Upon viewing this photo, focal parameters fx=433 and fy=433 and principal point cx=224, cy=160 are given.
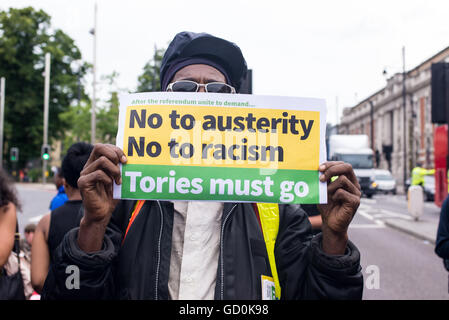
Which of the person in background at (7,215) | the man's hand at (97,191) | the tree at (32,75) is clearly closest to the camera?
the man's hand at (97,191)

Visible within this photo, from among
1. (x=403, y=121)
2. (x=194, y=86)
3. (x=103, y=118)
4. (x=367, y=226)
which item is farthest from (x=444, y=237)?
(x=403, y=121)

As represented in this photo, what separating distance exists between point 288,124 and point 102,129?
878 inches

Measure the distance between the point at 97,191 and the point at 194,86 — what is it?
0.62 meters

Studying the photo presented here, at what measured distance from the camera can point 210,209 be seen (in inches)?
69.2

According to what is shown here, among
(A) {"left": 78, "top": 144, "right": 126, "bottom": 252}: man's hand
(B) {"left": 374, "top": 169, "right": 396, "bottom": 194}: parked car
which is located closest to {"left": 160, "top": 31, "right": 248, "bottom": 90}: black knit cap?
(A) {"left": 78, "top": 144, "right": 126, "bottom": 252}: man's hand

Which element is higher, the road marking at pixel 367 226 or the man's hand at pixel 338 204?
the man's hand at pixel 338 204

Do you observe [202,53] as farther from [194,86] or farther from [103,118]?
[103,118]

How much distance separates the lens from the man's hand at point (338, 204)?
5.23 feet

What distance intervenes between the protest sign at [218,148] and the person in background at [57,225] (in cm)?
130

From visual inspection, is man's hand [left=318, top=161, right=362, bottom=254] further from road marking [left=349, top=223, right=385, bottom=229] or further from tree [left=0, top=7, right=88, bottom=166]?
tree [left=0, top=7, right=88, bottom=166]

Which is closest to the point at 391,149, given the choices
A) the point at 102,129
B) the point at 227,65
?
the point at 102,129

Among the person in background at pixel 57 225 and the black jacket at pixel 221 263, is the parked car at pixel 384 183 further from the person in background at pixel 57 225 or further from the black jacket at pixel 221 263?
the black jacket at pixel 221 263

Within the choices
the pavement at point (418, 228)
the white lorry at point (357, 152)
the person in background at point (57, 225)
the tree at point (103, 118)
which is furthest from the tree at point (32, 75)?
the person in background at point (57, 225)
